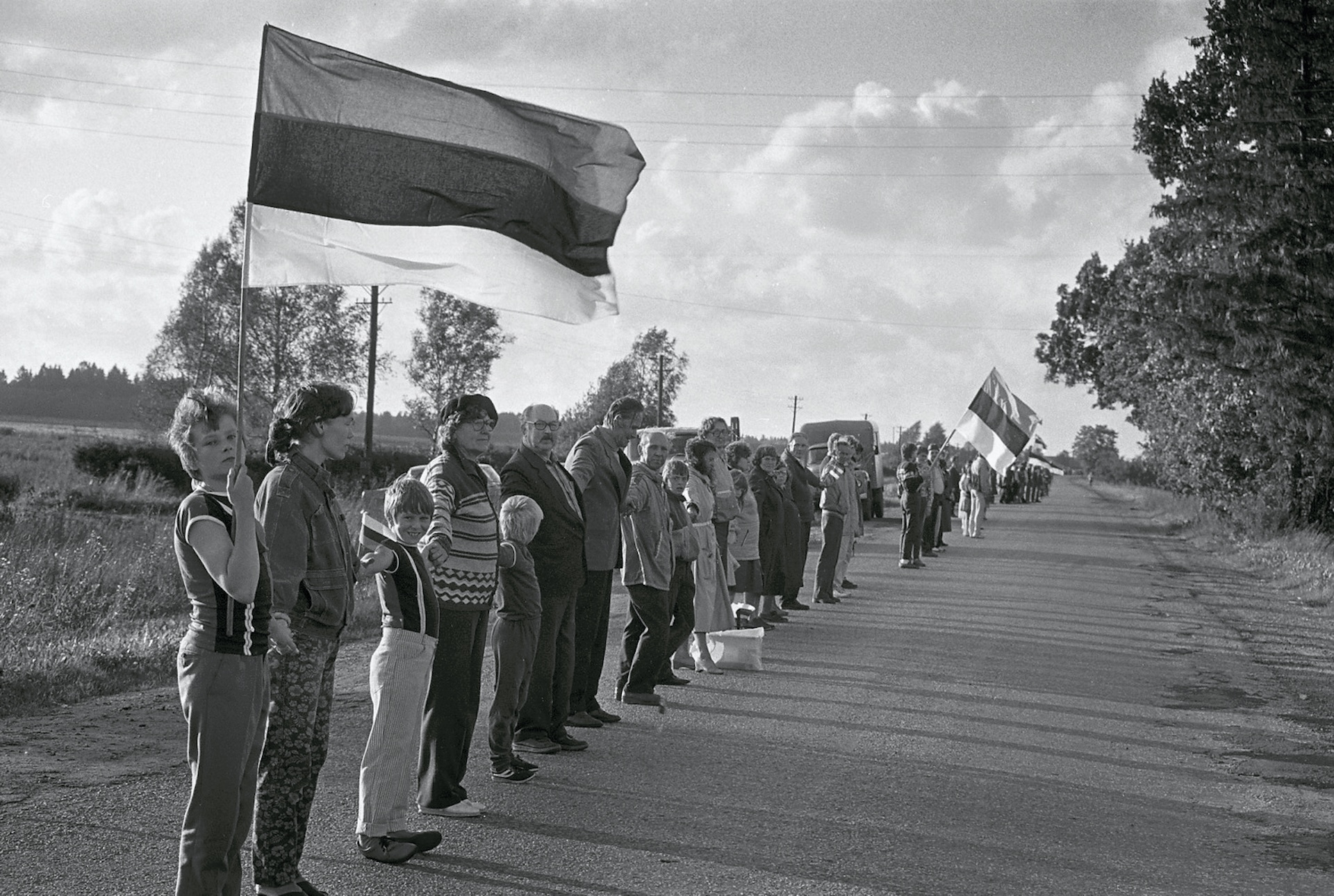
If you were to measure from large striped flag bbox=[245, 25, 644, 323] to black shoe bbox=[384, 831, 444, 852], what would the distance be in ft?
8.58

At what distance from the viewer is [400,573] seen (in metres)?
5.25

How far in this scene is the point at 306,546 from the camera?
454cm

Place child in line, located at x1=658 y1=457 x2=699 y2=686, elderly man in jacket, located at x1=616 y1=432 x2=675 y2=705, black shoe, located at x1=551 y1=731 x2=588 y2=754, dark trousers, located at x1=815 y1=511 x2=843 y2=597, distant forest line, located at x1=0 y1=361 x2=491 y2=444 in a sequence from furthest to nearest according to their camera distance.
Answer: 1. distant forest line, located at x1=0 y1=361 x2=491 y2=444
2. dark trousers, located at x1=815 y1=511 x2=843 y2=597
3. child in line, located at x1=658 y1=457 x2=699 y2=686
4. elderly man in jacket, located at x1=616 y1=432 x2=675 y2=705
5. black shoe, located at x1=551 y1=731 x2=588 y2=754

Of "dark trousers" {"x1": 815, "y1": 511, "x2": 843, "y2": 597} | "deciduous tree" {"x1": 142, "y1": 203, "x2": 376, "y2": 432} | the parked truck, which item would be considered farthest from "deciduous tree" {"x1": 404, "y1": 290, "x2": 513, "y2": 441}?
"dark trousers" {"x1": 815, "y1": 511, "x2": 843, "y2": 597}

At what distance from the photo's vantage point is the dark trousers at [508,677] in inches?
257

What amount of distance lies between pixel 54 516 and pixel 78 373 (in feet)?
476

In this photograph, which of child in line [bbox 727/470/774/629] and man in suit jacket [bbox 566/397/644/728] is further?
child in line [bbox 727/470/774/629]

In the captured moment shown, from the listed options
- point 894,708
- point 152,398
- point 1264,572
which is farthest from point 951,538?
point 152,398

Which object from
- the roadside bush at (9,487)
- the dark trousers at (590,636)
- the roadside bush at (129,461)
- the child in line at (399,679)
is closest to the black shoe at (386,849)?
the child in line at (399,679)

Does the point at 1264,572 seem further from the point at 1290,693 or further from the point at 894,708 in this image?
the point at 894,708

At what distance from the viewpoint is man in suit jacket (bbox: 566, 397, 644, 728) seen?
7.80 metres

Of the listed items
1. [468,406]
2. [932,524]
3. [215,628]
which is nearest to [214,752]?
[215,628]

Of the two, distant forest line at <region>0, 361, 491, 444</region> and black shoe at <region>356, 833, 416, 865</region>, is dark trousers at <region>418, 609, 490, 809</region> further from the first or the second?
distant forest line at <region>0, 361, 491, 444</region>

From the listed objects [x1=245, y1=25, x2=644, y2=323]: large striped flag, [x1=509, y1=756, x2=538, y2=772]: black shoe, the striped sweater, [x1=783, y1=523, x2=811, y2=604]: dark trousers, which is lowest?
[x1=509, y1=756, x2=538, y2=772]: black shoe
